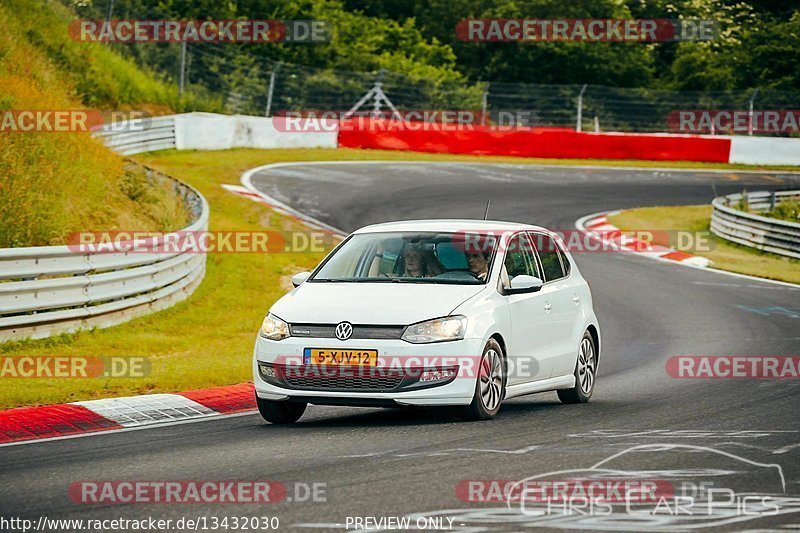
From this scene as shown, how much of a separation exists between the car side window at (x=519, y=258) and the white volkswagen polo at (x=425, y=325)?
12 mm

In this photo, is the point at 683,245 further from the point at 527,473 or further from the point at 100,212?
the point at 527,473

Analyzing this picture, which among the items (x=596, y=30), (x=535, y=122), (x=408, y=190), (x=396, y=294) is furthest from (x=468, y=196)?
(x=596, y=30)

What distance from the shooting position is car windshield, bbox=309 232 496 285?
1030cm

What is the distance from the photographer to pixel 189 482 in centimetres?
738

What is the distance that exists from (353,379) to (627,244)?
1828 cm

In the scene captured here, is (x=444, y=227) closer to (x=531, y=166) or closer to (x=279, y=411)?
(x=279, y=411)

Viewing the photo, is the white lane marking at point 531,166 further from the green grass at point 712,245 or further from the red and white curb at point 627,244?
the red and white curb at point 627,244

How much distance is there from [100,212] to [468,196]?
41.0 feet

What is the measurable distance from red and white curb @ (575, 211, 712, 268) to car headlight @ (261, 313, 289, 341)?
53.7 ft

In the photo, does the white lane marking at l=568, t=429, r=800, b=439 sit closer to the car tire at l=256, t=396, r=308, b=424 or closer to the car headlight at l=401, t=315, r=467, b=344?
the car headlight at l=401, t=315, r=467, b=344

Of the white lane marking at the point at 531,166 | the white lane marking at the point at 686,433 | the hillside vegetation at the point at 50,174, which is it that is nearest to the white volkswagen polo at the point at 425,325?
the white lane marking at the point at 686,433

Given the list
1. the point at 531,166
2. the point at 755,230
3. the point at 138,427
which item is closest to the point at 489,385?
the point at 138,427

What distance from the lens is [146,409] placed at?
10.7 metres

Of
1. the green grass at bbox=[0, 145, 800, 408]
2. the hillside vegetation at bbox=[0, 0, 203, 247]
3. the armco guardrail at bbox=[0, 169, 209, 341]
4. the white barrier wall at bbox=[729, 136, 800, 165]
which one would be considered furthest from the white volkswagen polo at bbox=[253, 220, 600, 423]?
the white barrier wall at bbox=[729, 136, 800, 165]
